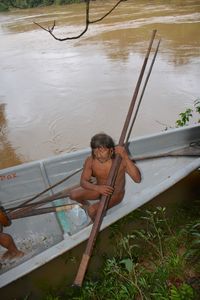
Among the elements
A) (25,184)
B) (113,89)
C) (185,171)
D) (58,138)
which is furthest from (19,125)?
(185,171)

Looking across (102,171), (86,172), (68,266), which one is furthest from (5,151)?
(68,266)

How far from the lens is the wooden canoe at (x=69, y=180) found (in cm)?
302

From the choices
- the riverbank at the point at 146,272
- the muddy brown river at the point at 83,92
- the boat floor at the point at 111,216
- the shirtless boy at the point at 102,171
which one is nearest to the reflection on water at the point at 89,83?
the muddy brown river at the point at 83,92

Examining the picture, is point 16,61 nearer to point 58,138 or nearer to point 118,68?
point 118,68

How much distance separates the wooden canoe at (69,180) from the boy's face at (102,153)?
0.46 m

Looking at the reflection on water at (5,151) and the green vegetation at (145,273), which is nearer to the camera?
the green vegetation at (145,273)

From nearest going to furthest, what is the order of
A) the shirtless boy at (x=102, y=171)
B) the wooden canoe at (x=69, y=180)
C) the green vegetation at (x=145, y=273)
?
1. the green vegetation at (x=145, y=273)
2. the shirtless boy at (x=102, y=171)
3. the wooden canoe at (x=69, y=180)

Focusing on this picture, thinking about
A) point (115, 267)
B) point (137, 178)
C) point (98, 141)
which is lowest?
point (115, 267)

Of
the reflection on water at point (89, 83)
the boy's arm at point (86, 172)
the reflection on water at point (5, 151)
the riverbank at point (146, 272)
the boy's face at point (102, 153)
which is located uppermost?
the boy's face at point (102, 153)

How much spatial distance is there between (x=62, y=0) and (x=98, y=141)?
3066 centimetres

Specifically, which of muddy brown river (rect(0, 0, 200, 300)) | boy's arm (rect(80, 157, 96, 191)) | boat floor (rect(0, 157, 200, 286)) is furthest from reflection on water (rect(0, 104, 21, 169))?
boy's arm (rect(80, 157, 96, 191))

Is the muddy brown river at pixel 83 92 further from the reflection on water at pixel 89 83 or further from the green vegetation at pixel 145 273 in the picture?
the green vegetation at pixel 145 273

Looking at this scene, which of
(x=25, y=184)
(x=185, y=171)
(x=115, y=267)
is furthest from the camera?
(x=25, y=184)

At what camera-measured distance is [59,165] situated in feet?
11.3
